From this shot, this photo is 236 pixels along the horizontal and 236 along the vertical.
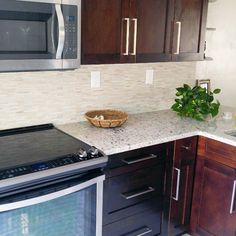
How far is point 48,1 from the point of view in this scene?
155 cm

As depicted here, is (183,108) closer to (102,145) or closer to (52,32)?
(102,145)

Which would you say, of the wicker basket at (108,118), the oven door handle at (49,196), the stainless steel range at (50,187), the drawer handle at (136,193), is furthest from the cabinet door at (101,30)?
the drawer handle at (136,193)

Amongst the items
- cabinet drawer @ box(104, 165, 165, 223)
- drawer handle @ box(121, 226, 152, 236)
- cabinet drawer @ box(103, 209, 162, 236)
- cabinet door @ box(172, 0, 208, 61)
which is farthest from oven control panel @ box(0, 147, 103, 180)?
cabinet door @ box(172, 0, 208, 61)

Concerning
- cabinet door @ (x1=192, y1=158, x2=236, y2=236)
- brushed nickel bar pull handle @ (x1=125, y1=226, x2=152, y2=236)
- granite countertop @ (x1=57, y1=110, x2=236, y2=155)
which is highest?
granite countertop @ (x1=57, y1=110, x2=236, y2=155)

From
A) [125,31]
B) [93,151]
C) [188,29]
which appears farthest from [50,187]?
[188,29]

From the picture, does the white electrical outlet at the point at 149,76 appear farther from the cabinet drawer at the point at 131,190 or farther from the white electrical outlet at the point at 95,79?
the cabinet drawer at the point at 131,190

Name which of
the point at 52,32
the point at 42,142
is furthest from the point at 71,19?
the point at 42,142

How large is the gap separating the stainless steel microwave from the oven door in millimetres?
604

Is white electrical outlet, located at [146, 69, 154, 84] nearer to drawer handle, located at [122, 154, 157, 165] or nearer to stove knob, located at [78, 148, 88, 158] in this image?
drawer handle, located at [122, 154, 157, 165]

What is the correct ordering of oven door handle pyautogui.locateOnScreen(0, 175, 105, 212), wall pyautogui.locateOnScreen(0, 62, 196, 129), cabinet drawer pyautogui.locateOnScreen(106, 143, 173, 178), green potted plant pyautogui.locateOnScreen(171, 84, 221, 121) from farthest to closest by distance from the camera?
1. green potted plant pyautogui.locateOnScreen(171, 84, 221, 121)
2. wall pyautogui.locateOnScreen(0, 62, 196, 129)
3. cabinet drawer pyautogui.locateOnScreen(106, 143, 173, 178)
4. oven door handle pyautogui.locateOnScreen(0, 175, 105, 212)

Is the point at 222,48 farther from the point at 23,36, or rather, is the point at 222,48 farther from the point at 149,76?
the point at 23,36

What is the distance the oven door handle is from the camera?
1411 mm

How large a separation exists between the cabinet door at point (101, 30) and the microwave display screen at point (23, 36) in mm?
→ 338

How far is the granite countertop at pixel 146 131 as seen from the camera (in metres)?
1.92
